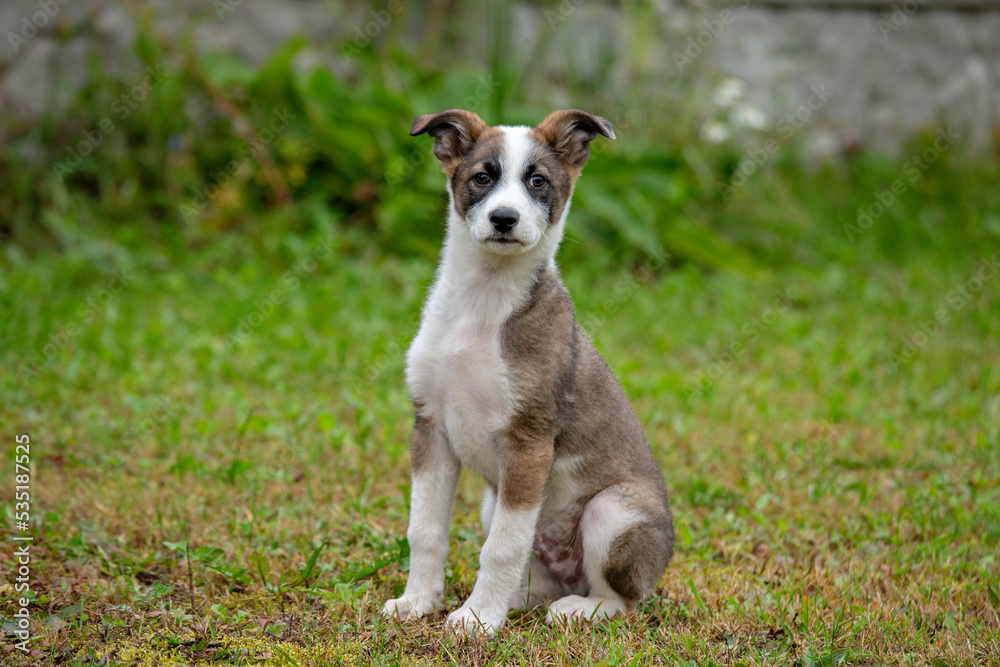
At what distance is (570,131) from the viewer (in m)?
3.68

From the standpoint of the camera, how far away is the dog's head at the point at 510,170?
3.34 metres

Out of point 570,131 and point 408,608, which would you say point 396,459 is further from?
point 570,131

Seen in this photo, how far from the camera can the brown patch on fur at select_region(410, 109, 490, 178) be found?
3.54 m

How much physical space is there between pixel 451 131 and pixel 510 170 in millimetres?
365

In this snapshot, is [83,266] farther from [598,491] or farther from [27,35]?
[598,491]

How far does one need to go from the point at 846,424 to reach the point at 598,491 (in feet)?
9.25

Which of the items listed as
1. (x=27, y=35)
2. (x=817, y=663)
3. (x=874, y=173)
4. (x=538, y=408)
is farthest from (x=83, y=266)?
(x=874, y=173)

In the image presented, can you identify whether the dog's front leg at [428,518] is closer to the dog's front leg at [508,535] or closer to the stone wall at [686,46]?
the dog's front leg at [508,535]

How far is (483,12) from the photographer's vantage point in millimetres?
9969

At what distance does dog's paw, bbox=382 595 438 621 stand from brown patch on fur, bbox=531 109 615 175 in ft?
5.74

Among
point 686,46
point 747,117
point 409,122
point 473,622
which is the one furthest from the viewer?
point 686,46

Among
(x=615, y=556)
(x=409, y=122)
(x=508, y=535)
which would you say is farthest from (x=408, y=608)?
(x=409, y=122)

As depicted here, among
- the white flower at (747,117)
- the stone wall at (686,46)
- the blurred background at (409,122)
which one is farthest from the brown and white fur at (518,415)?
the stone wall at (686,46)

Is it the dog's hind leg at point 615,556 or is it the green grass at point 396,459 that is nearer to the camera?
the green grass at point 396,459
